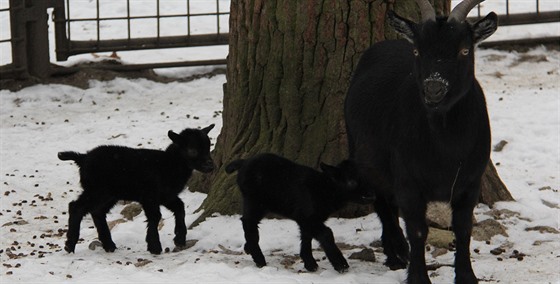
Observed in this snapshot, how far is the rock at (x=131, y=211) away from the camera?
373 inches

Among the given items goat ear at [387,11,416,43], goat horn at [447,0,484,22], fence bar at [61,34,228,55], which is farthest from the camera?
fence bar at [61,34,228,55]

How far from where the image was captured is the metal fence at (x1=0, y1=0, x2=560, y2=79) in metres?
13.4

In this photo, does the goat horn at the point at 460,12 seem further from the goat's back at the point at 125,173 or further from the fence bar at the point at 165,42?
the fence bar at the point at 165,42

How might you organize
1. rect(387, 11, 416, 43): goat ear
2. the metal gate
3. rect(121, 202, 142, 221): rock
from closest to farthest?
rect(387, 11, 416, 43): goat ear → rect(121, 202, 142, 221): rock → the metal gate

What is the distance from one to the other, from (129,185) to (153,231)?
1.26 ft

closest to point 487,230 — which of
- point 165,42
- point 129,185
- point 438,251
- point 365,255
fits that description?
point 438,251

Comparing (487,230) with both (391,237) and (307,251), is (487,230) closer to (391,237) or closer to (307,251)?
(391,237)

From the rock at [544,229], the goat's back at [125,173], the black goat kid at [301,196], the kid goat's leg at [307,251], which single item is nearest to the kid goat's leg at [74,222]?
the goat's back at [125,173]

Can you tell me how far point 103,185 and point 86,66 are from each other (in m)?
5.91

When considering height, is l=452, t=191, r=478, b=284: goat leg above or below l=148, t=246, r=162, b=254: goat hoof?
above

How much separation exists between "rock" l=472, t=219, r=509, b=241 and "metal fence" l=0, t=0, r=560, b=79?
629 centimetres

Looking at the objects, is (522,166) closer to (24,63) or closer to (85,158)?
(85,158)

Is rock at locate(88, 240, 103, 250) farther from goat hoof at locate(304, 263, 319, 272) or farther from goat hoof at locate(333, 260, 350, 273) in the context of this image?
goat hoof at locate(333, 260, 350, 273)

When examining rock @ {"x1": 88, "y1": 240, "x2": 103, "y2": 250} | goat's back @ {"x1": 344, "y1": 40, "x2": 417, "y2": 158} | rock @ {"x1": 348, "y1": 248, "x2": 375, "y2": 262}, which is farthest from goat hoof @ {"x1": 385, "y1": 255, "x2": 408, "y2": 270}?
rock @ {"x1": 88, "y1": 240, "x2": 103, "y2": 250}
